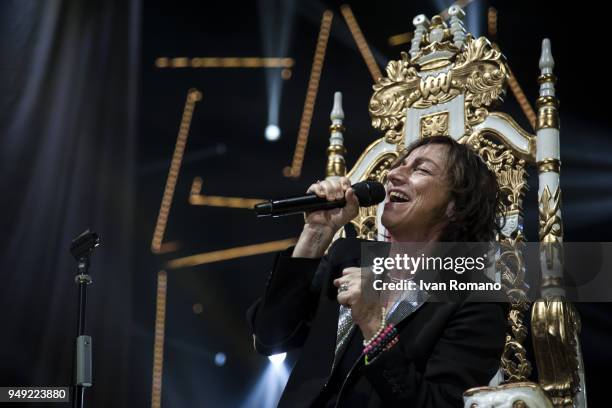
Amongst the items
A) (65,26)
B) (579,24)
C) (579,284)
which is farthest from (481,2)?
(65,26)

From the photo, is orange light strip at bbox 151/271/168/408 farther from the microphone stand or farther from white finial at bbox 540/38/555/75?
white finial at bbox 540/38/555/75

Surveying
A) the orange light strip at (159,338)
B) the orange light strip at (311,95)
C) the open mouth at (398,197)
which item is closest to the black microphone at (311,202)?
the open mouth at (398,197)

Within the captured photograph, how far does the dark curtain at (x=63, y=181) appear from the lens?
3.13m

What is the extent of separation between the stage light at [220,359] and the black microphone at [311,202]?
6.21ft

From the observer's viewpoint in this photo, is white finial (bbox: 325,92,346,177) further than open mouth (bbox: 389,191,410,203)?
Yes

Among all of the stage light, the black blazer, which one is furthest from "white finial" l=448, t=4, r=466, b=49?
the stage light

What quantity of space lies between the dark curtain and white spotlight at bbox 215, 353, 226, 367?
1.29ft

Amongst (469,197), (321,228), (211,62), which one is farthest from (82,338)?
(211,62)

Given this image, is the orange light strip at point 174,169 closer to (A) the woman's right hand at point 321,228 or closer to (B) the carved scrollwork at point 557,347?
(A) the woman's right hand at point 321,228

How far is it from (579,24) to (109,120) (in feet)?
5.87

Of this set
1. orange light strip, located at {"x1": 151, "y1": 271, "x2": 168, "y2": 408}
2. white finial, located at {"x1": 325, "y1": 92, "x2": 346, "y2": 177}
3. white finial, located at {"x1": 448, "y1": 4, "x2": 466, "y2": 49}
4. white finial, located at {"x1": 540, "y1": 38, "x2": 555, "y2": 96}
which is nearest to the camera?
white finial, located at {"x1": 540, "y1": 38, "x2": 555, "y2": 96}

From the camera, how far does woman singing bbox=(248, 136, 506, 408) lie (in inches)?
63.4

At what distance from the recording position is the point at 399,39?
10.8 ft

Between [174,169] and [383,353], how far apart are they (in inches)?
87.9
